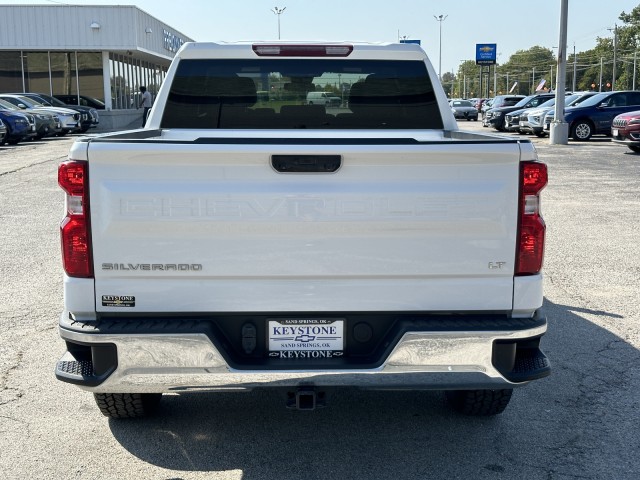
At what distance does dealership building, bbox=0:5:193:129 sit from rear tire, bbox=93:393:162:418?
38.3m

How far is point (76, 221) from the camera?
11.6 ft

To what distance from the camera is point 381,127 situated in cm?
Answer: 555

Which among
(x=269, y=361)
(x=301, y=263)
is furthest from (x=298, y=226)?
(x=269, y=361)

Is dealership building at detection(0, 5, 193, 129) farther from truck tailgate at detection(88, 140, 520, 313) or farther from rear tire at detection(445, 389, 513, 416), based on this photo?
truck tailgate at detection(88, 140, 520, 313)

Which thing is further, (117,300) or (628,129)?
(628,129)

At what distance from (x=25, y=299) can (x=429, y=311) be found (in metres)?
4.74

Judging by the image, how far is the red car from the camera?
2142 centimetres

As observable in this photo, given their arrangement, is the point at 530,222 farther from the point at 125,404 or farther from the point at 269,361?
the point at 125,404

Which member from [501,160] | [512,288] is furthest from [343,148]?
[512,288]

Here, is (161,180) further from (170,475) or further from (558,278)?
(558,278)

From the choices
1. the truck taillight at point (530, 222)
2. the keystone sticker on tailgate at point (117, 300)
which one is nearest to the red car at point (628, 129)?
the truck taillight at point (530, 222)

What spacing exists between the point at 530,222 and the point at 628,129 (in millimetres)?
19507

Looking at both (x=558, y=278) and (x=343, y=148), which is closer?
(x=343, y=148)

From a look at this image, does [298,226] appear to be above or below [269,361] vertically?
above
